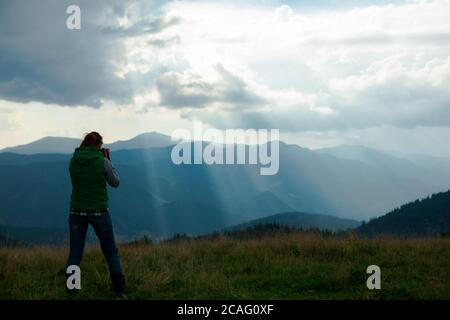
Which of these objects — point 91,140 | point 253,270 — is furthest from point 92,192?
point 253,270

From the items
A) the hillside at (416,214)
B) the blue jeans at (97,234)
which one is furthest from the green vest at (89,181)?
the hillside at (416,214)

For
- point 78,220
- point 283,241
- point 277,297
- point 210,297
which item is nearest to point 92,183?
point 78,220

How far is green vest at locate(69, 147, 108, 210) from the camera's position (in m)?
9.10

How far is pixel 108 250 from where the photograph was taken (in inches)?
371

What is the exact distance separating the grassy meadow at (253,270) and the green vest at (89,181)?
→ 165cm

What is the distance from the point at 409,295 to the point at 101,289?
5.47 meters

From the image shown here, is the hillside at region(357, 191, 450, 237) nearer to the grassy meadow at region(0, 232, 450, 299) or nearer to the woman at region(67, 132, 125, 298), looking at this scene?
the grassy meadow at region(0, 232, 450, 299)

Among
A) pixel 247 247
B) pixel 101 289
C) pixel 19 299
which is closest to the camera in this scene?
pixel 19 299

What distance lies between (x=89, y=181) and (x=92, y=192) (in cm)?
19

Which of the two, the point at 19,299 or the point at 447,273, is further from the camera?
the point at 447,273

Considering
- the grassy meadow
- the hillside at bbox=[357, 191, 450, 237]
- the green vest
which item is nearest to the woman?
the green vest
